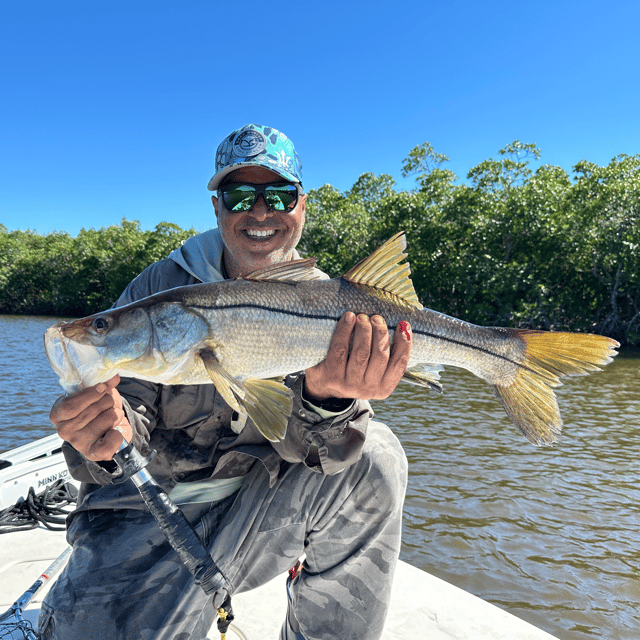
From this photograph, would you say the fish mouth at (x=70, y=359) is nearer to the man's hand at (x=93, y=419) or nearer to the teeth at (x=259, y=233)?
the man's hand at (x=93, y=419)

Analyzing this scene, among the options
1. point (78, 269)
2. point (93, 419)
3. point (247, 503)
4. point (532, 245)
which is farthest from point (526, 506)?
point (78, 269)

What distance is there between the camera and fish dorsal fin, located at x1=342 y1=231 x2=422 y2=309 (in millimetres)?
2252

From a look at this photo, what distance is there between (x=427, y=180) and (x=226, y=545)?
3392 cm

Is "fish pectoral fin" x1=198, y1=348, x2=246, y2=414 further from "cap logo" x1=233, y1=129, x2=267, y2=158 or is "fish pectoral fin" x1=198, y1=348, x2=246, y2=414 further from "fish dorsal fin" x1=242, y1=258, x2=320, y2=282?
"cap logo" x1=233, y1=129, x2=267, y2=158

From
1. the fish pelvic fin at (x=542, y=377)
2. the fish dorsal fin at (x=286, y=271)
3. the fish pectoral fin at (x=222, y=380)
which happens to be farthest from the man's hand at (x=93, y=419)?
the fish pelvic fin at (x=542, y=377)

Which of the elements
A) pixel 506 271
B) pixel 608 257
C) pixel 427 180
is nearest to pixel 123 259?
pixel 427 180

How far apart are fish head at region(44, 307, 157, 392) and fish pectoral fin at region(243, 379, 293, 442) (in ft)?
1.33

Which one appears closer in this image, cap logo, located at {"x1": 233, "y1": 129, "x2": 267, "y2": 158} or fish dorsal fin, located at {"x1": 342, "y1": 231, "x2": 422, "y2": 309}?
fish dorsal fin, located at {"x1": 342, "y1": 231, "x2": 422, "y2": 309}

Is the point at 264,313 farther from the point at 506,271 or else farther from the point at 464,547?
the point at 506,271

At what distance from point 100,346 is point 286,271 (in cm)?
83

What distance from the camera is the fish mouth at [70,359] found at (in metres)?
1.75

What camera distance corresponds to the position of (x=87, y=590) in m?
2.13

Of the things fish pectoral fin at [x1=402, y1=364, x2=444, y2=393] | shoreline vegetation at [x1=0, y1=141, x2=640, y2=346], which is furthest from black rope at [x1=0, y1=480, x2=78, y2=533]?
shoreline vegetation at [x1=0, y1=141, x2=640, y2=346]

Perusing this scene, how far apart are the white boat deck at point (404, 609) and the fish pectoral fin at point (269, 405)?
1566mm
